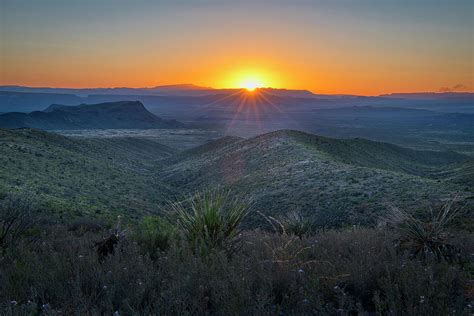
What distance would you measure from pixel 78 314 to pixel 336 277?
9.64ft

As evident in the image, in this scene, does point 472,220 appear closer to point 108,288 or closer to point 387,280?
point 387,280

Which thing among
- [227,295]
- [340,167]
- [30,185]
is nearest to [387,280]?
[227,295]

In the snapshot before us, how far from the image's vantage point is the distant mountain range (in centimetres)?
14850

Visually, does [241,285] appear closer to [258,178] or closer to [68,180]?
[258,178]

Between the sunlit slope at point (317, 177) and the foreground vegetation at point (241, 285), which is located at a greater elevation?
the foreground vegetation at point (241, 285)

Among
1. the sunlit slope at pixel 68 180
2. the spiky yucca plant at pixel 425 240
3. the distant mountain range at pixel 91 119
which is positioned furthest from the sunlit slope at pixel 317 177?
the distant mountain range at pixel 91 119

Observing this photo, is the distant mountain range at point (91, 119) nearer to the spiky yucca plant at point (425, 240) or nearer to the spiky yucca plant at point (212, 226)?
the spiky yucca plant at point (212, 226)

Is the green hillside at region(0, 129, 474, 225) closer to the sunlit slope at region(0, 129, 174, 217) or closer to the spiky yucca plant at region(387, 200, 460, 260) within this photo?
the sunlit slope at region(0, 129, 174, 217)

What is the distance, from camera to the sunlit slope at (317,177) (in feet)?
63.1

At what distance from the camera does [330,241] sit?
7406 millimetres

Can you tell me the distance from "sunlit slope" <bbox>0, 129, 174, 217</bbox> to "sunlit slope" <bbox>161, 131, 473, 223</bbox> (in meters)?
5.89

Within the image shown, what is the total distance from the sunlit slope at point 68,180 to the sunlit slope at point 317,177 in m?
5.89

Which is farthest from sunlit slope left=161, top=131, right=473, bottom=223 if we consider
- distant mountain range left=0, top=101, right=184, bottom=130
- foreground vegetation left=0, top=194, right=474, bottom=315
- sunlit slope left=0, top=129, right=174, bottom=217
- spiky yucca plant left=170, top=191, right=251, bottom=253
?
distant mountain range left=0, top=101, right=184, bottom=130

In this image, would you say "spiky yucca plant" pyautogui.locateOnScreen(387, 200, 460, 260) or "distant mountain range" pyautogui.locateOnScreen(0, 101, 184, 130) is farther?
"distant mountain range" pyautogui.locateOnScreen(0, 101, 184, 130)
